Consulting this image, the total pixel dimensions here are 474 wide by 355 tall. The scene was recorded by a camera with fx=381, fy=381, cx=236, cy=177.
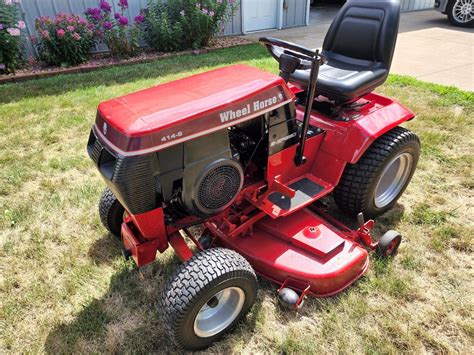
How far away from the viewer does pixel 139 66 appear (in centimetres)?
603

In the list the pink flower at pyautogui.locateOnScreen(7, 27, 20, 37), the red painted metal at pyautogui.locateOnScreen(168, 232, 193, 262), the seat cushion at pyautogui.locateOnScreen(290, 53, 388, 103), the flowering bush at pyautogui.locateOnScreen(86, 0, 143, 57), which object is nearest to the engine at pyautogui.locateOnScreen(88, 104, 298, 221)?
the red painted metal at pyautogui.locateOnScreen(168, 232, 193, 262)

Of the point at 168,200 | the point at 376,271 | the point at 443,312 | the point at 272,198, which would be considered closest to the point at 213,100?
the point at 168,200

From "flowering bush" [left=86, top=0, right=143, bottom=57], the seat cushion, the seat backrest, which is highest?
the seat backrest

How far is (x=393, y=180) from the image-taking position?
282 centimetres

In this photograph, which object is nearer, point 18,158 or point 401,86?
point 18,158

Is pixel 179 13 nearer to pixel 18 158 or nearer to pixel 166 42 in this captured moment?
pixel 166 42

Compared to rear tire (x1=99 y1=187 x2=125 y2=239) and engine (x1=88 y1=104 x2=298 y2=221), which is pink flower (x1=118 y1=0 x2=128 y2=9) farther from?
engine (x1=88 y1=104 x2=298 y2=221)

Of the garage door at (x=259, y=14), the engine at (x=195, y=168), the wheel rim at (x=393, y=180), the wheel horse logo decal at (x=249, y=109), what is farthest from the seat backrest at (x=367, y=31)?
the garage door at (x=259, y=14)

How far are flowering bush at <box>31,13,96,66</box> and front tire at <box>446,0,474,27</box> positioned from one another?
7967mm

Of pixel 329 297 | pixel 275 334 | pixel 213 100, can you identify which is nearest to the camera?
pixel 213 100

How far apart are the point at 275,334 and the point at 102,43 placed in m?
6.10

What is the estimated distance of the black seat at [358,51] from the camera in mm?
2445

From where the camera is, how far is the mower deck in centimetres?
204

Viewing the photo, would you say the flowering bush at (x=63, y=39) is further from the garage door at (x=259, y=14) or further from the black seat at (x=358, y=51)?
Result: the black seat at (x=358, y=51)
